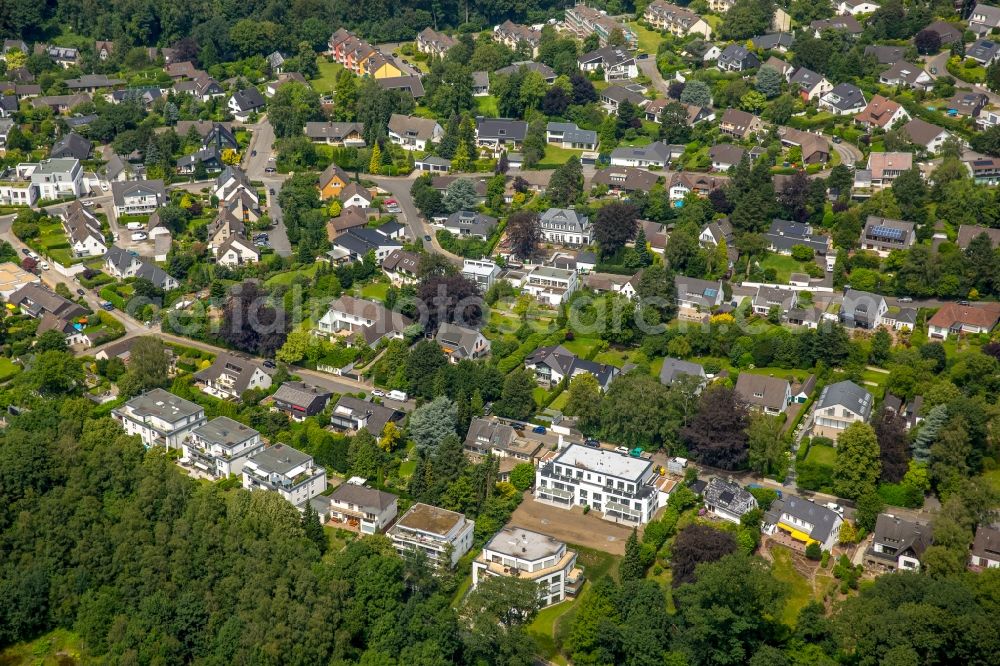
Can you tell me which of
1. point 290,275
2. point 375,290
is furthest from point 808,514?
point 290,275

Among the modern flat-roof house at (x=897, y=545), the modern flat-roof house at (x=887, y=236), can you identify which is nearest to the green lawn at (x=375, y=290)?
the modern flat-roof house at (x=887, y=236)

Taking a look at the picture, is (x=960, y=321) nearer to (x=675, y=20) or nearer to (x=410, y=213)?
(x=410, y=213)

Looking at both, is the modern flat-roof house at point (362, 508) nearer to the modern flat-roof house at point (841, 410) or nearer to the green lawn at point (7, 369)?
the modern flat-roof house at point (841, 410)

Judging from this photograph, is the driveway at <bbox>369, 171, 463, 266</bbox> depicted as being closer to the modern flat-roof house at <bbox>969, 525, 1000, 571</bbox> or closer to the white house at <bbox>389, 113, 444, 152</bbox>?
the white house at <bbox>389, 113, 444, 152</bbox>

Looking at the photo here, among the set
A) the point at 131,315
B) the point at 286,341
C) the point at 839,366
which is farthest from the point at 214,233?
the point at 839,366

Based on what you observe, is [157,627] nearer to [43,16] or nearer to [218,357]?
[218,357]

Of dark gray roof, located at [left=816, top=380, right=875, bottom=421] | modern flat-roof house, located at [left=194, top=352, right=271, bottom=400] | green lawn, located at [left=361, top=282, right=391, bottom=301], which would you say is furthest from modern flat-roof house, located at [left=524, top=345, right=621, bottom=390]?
modern flat-roof house, located at [left=194, top=352, right=271, bottom=400]
